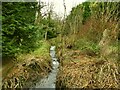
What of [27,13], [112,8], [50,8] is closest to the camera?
[27,13]

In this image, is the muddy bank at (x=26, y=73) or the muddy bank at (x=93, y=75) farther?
the muddy bank at (x=26, y=73)

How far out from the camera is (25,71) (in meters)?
8.65

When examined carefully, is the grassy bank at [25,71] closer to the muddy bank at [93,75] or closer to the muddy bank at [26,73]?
the muddy bank at [26,73]

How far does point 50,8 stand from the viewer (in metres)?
25.3

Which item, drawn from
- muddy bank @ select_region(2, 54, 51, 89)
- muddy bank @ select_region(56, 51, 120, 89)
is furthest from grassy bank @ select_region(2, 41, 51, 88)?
muddy bank @ select_region(56, 51, 120, 89)

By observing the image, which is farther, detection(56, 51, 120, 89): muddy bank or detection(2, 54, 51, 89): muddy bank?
detection(2, 54, 51, 89): muddy bank

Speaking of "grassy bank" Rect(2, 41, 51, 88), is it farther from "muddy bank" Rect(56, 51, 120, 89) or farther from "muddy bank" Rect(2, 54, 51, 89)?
"muddy bank" Rect(56, 51, 120, 89)

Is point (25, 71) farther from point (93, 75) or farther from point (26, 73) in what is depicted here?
point (93, 75)

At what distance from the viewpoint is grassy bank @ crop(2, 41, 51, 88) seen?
780 centimetres

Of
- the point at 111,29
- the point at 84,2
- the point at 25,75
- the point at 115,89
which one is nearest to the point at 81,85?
the point at 115,89

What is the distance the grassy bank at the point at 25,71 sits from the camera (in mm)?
7797

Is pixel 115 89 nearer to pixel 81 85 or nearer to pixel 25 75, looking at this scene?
pixel 81 85

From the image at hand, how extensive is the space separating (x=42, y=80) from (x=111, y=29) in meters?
3.33

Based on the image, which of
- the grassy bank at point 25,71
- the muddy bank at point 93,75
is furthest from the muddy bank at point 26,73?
the muddy bank at point 93,75
